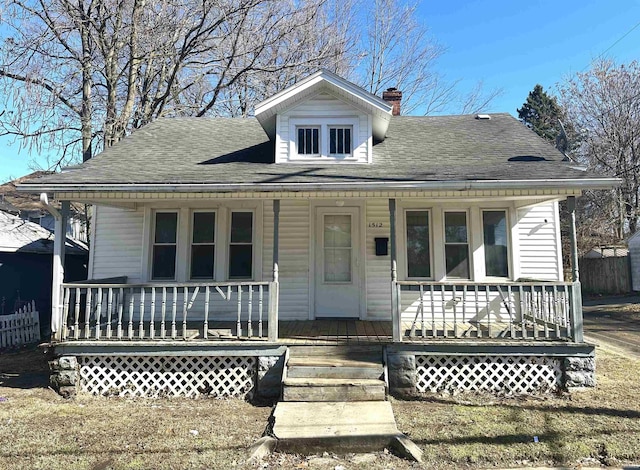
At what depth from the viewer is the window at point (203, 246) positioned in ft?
26.2

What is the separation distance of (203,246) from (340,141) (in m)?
3.57

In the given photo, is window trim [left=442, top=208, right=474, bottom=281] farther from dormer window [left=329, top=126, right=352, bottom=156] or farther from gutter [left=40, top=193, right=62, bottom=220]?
gutter [left=40, top=193, right=62, bottom=220]

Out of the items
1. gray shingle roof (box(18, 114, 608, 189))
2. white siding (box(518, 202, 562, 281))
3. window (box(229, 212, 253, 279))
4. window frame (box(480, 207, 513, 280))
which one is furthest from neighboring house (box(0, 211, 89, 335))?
white siding (box(518, 202, 562, 281))

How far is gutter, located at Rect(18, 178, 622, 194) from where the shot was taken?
19.6 ft

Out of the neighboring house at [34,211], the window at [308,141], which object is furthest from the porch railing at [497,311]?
the neighboring house at [34,211]

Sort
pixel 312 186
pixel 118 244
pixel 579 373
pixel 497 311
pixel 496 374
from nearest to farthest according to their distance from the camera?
pixel 579 373 < pixel 496 374 < pixel 312 186 < pixel 497 311 < pixel 118 244

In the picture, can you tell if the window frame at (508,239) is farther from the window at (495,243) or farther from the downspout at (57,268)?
the downspout at (57,268)

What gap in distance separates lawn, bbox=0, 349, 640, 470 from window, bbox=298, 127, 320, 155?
483cm

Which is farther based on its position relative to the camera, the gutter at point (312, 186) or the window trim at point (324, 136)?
the window trim at point (324, 136)

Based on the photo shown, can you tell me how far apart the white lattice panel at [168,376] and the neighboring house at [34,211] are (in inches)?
509

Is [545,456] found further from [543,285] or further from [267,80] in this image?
[267,80]

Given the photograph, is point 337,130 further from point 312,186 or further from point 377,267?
point 377,267

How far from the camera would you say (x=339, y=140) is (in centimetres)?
798

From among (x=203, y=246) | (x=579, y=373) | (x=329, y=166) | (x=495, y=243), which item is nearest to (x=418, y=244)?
(x=495, y=243)
